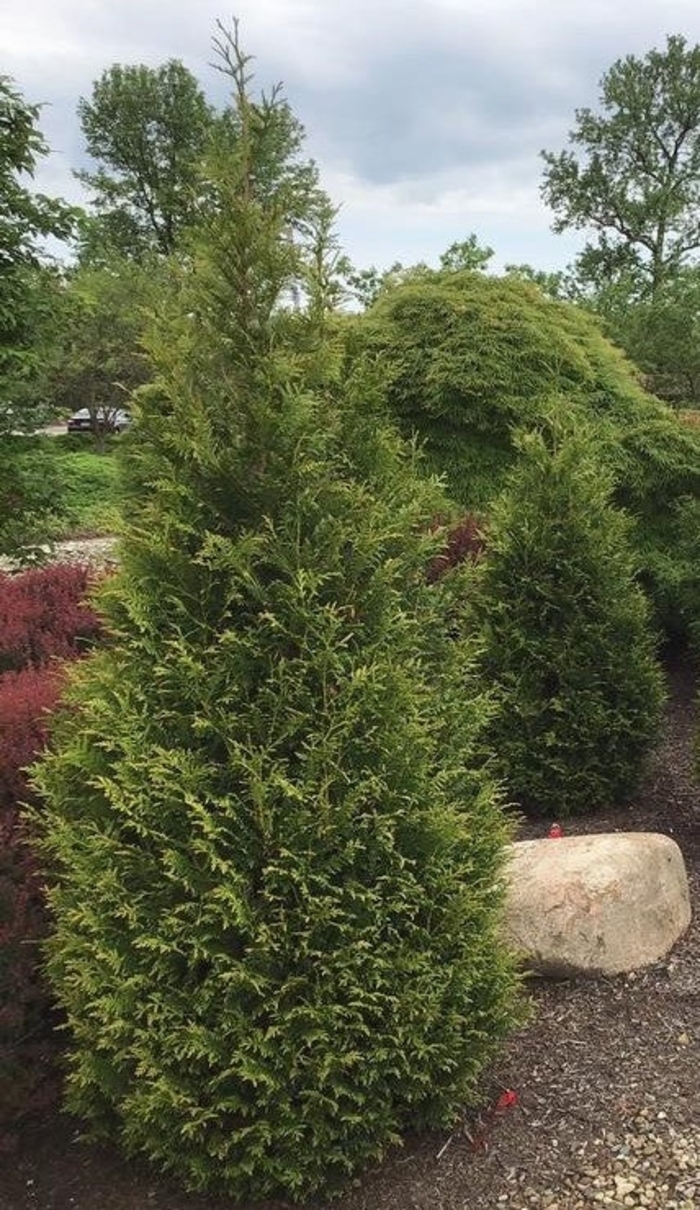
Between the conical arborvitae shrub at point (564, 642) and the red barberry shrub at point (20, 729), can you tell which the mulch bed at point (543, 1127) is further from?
the conical arborvitae shrub at point (564, 642)

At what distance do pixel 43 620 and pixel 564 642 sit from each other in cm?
320

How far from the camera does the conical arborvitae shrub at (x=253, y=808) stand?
2490mm

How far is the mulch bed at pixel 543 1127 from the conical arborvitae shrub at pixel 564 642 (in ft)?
5.60

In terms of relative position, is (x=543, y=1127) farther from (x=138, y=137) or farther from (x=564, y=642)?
(x=138, y=137)

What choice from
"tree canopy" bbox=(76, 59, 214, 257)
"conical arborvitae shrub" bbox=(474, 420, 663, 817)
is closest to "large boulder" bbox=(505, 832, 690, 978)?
"conical arborvitae shrub" bbox=(474, 420, 663, 817)

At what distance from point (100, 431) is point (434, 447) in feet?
70.6

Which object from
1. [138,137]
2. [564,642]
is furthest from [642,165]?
[564,642]

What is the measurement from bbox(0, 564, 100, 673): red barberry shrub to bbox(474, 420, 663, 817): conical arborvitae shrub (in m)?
2.21

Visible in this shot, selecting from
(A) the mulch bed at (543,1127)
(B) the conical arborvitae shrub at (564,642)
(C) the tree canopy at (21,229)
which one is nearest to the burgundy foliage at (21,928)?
(A) the mulch bed at (543,1127)

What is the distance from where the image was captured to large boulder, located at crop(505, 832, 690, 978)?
369 cm

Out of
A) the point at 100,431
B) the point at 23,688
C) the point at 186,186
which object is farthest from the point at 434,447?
the point at 100,431

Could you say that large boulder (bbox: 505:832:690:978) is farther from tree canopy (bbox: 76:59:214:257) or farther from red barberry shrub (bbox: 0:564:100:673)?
tree canopy (bbox: 76:59:214:257)

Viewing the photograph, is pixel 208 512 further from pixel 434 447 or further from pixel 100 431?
pixel 100 431

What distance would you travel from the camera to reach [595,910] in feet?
12.2
